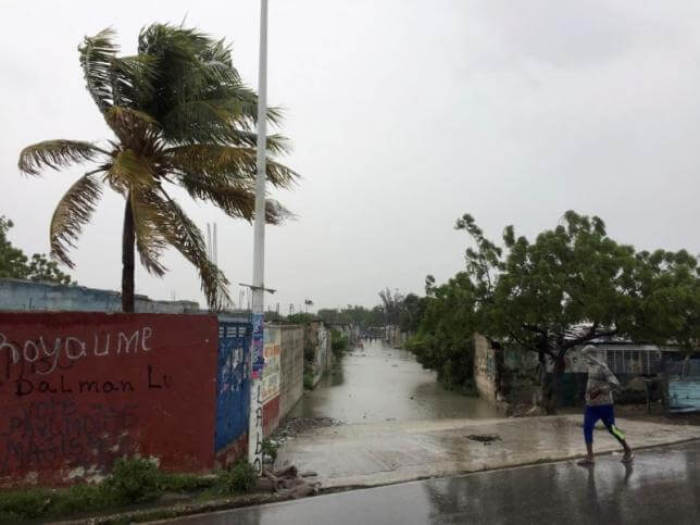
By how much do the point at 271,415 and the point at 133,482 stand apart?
6928 mm

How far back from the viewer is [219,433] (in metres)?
7.83

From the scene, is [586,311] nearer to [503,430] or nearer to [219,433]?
[503,430]

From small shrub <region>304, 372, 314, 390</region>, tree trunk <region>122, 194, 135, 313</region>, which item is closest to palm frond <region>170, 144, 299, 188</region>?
tree trunk <region>122, 194, 135, 313</region>

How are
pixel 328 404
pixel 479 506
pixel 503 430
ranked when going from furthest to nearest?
pixel 328 404, pixel 503 430, pixel 479 506

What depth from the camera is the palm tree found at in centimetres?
811

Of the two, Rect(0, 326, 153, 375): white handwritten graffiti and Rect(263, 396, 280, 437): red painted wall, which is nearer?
Rect(0, 326, 153, 375): white handwritten graffiti

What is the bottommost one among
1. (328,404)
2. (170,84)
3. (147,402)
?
(328,404)

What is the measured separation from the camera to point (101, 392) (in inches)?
278

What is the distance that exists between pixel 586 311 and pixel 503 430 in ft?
20.1

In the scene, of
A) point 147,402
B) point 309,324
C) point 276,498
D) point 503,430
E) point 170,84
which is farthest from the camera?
point 309,324

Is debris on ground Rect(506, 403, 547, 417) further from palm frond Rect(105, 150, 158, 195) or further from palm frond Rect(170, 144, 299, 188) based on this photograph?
palm frond Rect(105, 150, 158, 195)

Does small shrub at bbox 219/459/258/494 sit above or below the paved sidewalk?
above

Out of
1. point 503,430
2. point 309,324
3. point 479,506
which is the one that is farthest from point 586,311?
point 309,324

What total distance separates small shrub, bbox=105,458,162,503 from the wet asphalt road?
728 millimetres
